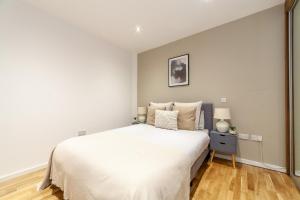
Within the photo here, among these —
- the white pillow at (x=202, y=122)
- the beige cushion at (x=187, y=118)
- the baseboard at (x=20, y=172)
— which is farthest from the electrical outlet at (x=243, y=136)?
the baseboard at (x=20, y=172)

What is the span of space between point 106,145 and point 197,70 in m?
2.33

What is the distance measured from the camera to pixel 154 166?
1.11 meters

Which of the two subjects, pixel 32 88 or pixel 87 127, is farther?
pixel 87 127

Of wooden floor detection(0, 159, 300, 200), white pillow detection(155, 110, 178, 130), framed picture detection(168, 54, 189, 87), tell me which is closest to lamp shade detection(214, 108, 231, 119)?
white pillow detection(155, 110, 178, 130)

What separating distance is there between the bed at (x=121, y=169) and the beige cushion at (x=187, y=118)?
0.70 metres

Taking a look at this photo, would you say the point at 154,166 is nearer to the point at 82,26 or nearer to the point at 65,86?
the point at 65,86

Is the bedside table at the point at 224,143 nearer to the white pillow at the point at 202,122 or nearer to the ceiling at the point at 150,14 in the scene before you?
the white pillow at the point at 202,122

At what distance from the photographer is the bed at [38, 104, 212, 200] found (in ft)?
3.11

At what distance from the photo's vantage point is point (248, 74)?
238 cm

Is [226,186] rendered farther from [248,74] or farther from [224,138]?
[248,74]

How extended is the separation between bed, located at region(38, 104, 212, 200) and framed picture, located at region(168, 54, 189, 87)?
169 cm

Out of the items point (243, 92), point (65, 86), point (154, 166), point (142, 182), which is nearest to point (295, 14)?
point (243, 92)

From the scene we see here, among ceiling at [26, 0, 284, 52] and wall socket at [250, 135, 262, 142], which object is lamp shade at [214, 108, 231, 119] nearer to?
wall socket at [250, 135, 262, 142]

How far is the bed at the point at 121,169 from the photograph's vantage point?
95 centimetres
